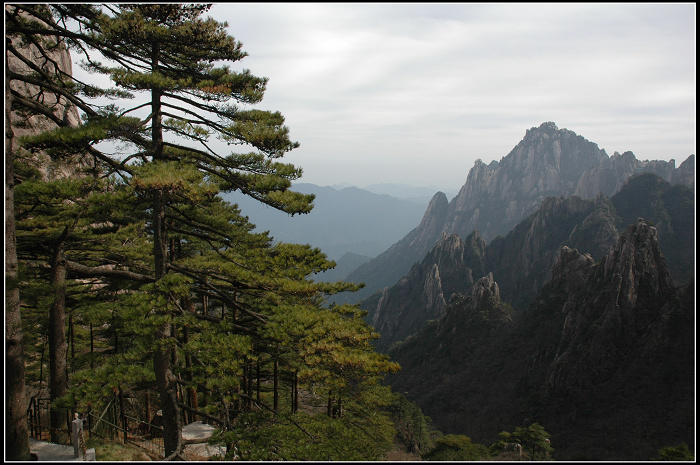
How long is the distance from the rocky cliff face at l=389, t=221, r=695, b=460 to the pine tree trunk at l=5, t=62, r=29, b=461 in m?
42.9

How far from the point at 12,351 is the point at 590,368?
59217 millimetres

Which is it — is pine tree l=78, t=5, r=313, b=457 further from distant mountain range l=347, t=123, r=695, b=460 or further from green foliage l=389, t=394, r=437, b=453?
distant mountain range l=347, t=123, r=695, b=460

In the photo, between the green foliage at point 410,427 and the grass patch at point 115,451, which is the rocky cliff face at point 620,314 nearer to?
the green foliage at point 410,427

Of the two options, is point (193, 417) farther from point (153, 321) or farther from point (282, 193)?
point (282, 193)

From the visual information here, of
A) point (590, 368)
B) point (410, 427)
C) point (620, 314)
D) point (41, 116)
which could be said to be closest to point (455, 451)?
point (410, 427)

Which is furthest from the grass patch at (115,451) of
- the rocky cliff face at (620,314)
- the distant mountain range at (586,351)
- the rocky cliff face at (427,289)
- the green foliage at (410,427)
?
the rocky cliff face at (427,289)

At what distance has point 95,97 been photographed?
32.0ft

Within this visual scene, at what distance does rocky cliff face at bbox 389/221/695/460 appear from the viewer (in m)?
42.3

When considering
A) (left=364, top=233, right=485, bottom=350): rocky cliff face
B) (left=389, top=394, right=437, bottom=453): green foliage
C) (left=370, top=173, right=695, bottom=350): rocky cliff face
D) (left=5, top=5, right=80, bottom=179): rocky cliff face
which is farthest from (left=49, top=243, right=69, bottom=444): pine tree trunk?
(left=364, top=233, right=485, bottom=350): rocky cliff face

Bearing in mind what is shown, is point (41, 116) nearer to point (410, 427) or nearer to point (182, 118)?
point (182, 118)

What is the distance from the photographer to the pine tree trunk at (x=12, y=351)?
297 inches

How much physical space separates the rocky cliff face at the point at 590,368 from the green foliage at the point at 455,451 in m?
12.9

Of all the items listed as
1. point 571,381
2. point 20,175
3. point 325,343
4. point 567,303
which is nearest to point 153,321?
point 325,343

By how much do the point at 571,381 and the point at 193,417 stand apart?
50.3 metres
